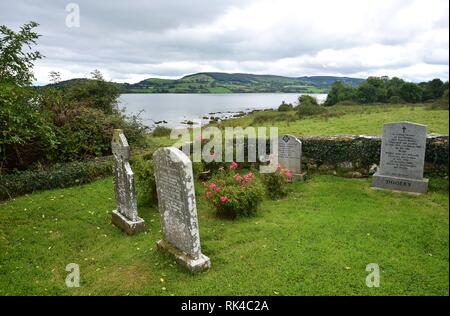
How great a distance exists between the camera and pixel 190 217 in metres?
6.39

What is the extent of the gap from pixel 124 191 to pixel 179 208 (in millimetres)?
2666

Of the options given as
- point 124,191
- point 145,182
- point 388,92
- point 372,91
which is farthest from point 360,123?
point 388,92

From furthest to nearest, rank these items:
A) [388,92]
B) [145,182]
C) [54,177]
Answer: [388,92], [54,177], [145,182]

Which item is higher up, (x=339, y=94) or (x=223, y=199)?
(x=339, y=94)

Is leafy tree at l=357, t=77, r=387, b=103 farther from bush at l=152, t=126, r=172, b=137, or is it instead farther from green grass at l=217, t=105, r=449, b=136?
bush at l=152, t=126, r=172, b=137

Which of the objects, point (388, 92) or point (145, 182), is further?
point (388, 92)

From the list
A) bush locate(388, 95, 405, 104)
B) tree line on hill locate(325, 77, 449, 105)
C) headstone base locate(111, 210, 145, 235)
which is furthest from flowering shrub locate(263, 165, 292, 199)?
bush locate(388, 95, 405, 104)

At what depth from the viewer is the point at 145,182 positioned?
34.0 feet

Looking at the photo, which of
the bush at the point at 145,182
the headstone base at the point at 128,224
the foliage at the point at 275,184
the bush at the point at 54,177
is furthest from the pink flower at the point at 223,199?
the bush at the point at 54,177

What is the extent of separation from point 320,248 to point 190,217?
282 cm

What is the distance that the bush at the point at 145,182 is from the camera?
10.3m

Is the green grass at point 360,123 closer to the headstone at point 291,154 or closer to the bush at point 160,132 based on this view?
the bush at point 160,132

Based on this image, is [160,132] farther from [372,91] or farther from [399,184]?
[372,91]

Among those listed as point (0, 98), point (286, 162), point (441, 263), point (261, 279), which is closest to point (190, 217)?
point (261, 279)
